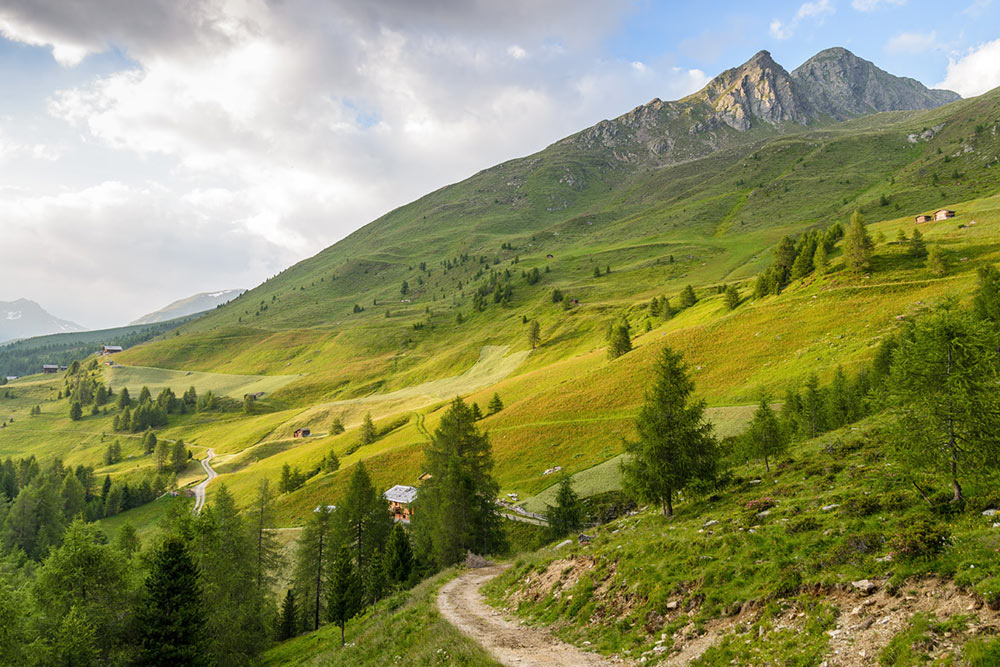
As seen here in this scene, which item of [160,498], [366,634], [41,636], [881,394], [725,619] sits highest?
[881,394]

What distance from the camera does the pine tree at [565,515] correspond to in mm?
46781

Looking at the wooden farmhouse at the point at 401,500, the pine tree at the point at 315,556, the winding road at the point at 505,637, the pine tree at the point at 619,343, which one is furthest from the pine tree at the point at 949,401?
the pine tree at the point at 619,343

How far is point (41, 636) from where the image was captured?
95.1 feet

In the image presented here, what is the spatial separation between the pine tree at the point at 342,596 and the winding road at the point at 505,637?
928 centimetres

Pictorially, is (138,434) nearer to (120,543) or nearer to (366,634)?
(120,543)

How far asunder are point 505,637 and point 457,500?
2493cm

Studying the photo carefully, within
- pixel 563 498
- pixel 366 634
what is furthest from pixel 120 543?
pixel 563 498

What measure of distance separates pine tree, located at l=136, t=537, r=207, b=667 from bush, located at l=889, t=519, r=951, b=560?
39189 mm


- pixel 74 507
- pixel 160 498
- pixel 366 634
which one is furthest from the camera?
pixel 160 498

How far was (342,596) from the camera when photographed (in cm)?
3238

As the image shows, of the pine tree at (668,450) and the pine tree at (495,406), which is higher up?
the pine tree at (668,450)

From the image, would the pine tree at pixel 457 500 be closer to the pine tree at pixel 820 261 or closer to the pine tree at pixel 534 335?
the pine tree at pixel 820 261

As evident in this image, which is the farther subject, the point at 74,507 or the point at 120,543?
the point at 74,507

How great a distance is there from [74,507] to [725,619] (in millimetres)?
149224
